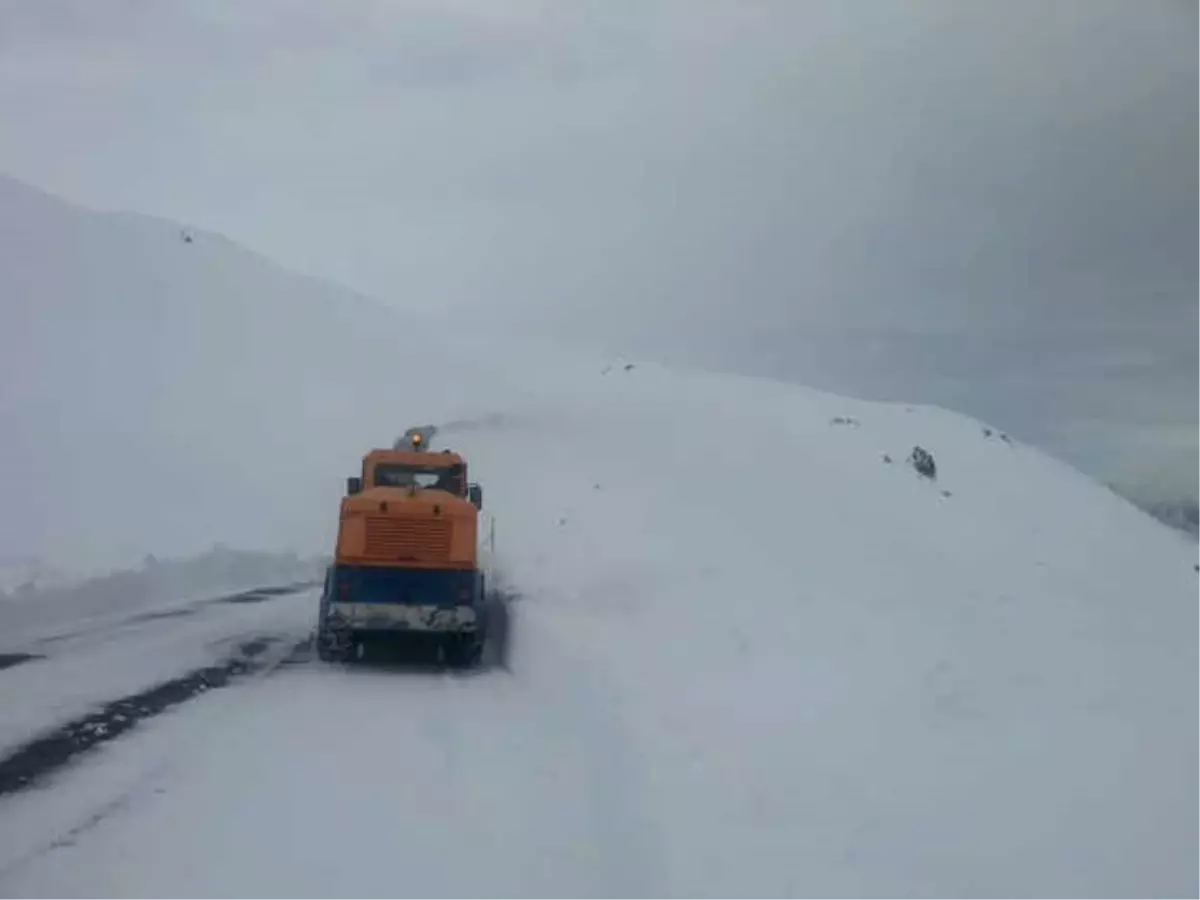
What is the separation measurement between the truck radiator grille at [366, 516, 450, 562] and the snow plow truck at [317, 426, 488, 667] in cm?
1

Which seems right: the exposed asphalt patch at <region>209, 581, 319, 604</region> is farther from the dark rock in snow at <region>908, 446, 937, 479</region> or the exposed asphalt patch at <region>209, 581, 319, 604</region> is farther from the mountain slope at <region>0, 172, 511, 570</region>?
the dark rock in snow at <region>908, 446, 937, 479</region>

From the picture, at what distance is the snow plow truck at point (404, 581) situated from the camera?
17.5 metres

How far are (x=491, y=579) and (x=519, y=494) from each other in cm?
1577

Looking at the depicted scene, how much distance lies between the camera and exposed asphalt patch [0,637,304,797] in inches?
390

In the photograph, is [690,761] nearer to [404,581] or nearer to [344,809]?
[344,809]

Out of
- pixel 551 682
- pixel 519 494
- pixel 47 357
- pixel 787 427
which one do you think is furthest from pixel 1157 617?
pixel 787 427

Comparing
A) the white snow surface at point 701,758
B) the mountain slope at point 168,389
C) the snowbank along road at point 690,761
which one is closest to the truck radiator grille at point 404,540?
the snowbank along road at point 690,761

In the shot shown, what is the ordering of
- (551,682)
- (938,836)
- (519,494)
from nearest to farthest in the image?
(938,836) → (551,682) → (519,494)

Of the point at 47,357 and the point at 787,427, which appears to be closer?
the point at 47,357

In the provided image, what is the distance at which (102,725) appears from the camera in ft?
39.0

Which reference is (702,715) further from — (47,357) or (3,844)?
(47,357)

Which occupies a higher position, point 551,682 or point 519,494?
point 519,494

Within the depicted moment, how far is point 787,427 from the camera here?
6856cm

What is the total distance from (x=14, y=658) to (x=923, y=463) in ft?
186
